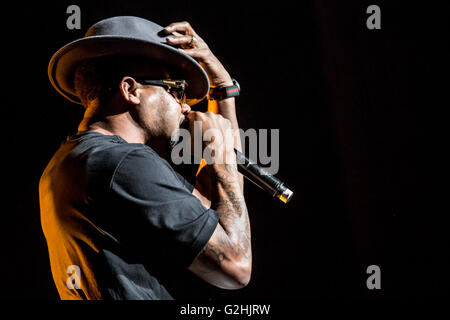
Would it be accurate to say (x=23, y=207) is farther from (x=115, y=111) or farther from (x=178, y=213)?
(x=178, y=213)

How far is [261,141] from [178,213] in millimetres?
1302

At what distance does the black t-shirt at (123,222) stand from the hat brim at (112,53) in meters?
0.42

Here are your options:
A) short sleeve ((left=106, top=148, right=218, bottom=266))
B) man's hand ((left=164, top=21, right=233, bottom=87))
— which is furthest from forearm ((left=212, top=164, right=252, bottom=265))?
man's hand ((left=164, top=21, right=233, bottom=87))

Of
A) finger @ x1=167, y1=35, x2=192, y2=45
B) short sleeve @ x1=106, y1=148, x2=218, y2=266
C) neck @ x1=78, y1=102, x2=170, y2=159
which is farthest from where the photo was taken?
finger @ x1=167, y1=35, x2=192, y2=45

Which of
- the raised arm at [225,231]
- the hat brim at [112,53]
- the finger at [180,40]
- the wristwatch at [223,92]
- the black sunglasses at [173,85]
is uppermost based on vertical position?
the finger at [180,40]

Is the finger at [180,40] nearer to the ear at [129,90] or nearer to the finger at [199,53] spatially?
the finger at [199,53]

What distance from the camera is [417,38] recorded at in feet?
6.53

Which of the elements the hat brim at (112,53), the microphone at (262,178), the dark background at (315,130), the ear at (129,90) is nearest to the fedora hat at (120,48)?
the hat brim at (112,53)

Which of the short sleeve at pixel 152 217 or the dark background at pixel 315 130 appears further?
the dark background at pixel 315 130

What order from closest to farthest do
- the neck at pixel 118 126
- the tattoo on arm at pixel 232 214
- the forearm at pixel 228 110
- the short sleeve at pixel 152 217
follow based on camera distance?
the short sleeve at pixel 152 217 < the tattoo on arm at pixel 232 214 < the neck at pixel 118 126 < the forearm at pixel 228 110

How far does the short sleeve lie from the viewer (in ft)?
3.30

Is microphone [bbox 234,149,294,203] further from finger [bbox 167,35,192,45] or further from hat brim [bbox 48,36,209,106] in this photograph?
finger [bbox 167,35,192,45]

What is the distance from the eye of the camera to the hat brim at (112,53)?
1319 millimetres

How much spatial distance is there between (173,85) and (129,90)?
0.55 ft
